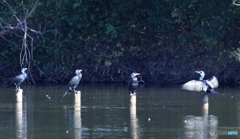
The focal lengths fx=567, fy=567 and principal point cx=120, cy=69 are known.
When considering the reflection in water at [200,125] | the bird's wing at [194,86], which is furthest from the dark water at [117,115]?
the bird's wing at [194,86]

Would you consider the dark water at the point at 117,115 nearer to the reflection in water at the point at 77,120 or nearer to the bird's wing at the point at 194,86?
the reflection in water at the point at 77,120

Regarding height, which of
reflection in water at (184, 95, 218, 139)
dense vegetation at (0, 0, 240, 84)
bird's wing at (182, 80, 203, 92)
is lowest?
reflection in water at (184, 95, 218, 139)

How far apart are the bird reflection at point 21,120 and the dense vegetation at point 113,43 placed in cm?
837

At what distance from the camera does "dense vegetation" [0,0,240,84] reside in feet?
75.5

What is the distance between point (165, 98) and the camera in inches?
666

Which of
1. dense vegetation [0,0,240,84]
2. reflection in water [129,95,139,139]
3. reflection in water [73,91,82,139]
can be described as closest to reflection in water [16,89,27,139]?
reflection in water [73,91,82,139]

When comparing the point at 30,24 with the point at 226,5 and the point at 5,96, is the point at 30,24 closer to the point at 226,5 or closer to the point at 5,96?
the point at 5,96

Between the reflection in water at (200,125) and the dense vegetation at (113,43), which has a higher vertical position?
the dense vegetation at (113,43)

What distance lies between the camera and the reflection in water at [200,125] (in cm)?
1022

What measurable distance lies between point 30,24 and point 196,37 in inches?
278

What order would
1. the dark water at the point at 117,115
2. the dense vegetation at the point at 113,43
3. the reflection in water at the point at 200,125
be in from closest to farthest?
the reflection in water at the point at 200,125 < the dark water at the point at 117,115 < the dense vegetation at the point at 113,43

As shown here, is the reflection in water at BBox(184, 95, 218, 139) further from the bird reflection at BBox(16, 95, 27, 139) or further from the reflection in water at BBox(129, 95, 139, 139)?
the bird reflection at BBox(16, 95, 27, 139)

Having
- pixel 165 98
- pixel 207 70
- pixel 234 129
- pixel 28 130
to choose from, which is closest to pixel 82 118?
pixel 28 130

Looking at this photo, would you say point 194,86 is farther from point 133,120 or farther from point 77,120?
point 77,120
